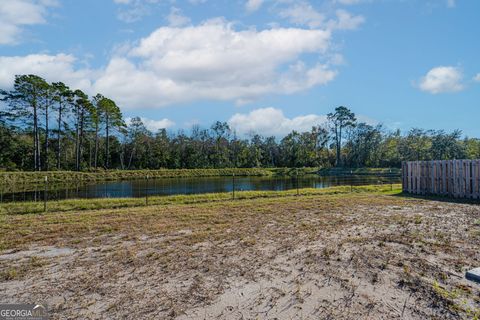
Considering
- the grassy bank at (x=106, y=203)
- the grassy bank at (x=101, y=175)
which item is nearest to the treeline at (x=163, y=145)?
the grassy bank at (x=101, y=175)

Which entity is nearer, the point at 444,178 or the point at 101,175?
the point at 444,178

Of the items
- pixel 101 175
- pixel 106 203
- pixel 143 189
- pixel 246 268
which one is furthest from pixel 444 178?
pixel 101 175

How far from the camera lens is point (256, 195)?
15.5 m

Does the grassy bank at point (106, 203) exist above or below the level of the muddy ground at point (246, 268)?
below

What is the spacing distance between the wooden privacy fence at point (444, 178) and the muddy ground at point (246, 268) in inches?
266

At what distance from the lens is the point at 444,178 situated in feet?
47.5

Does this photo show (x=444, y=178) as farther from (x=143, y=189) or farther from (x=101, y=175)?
(x=101, y=175)

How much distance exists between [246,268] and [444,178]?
45.5 feet

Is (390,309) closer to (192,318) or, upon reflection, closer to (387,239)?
(192,318)

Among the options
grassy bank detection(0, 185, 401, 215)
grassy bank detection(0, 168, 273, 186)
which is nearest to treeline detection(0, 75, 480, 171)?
grassy bank detection(0, 168, 273, 186)

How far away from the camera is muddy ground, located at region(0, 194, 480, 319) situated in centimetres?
331

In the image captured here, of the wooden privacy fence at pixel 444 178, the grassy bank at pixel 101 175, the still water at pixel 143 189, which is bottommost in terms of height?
the still water at pixel 143 189

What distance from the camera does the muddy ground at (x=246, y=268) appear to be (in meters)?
3.31

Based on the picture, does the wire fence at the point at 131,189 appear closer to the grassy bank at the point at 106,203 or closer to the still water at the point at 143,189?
the still water at the point at 143,189
